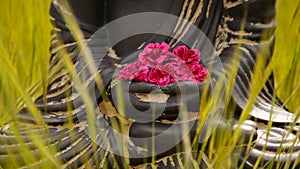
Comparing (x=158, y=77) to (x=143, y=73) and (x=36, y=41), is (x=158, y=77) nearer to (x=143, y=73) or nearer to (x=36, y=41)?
(x=143, y=73)

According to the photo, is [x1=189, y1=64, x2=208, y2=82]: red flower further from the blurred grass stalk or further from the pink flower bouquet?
the blurred grass stalk

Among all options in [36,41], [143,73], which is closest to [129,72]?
[143,73]

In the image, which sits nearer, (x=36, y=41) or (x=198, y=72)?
(x=198, y=72)

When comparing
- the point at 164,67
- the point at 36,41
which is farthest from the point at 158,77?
the point at 36,41

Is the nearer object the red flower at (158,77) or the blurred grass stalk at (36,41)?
the red flower at (158,77)

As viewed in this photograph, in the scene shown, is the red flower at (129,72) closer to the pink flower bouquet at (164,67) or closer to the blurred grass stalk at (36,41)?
the pink flower bouquet at (164,67)

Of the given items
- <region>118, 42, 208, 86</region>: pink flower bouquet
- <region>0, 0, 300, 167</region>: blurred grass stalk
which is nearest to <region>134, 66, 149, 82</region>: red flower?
<region>118, 42, 208, 86</region>: pink flower bouquet

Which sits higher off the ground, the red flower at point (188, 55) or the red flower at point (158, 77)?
the red flower at point (188, 55)

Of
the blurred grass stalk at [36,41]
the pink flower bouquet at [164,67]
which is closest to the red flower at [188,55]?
the pink flower bouquet at [164,67]

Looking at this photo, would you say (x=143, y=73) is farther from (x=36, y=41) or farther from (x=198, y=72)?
(x=36, y=41)

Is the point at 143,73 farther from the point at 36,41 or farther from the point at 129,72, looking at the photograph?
the point at 36,41

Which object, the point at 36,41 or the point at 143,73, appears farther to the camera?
the point at 36,41

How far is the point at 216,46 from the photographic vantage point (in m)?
1.49

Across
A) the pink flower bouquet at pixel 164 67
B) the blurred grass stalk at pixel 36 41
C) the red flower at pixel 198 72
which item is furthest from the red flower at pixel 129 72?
the blurred grass stalk at pixel 36 41
